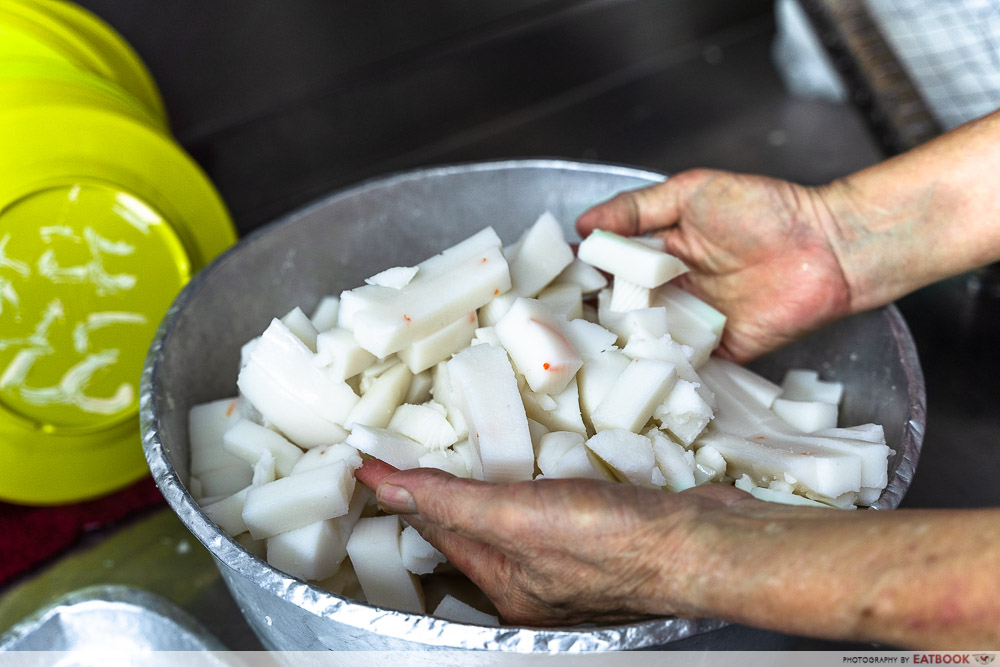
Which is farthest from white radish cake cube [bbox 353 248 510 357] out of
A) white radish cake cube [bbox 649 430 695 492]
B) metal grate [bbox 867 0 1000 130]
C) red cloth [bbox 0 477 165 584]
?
metal grate [bbox 867 0 1000 130]

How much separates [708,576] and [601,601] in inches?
3.7

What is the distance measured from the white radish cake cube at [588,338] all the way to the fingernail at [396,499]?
0.24 meters

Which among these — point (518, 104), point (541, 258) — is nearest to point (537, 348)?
point (541, 258)

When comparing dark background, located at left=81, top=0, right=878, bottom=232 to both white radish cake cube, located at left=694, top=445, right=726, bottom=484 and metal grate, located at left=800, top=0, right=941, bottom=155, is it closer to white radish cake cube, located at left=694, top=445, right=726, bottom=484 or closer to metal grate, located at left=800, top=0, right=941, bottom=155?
metal grate, located at left=800, top=0, right=941, bottom=155

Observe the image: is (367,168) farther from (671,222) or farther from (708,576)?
(708,576)

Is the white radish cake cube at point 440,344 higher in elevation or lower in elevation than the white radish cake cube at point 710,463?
higher

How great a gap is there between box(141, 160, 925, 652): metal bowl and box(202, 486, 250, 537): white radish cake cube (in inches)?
2.1

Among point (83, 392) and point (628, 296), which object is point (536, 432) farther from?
point (83, 392)

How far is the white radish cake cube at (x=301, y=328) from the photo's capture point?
84 cm

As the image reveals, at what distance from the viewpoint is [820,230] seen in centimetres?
92

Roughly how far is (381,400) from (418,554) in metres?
0.16

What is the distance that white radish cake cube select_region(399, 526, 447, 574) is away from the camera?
2.28 ft

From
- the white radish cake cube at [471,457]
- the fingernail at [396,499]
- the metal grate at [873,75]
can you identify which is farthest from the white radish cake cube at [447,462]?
the metal grate at [873,75]

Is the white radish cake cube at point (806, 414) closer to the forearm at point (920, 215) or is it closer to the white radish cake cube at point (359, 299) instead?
the forearm at point (920, 215)
